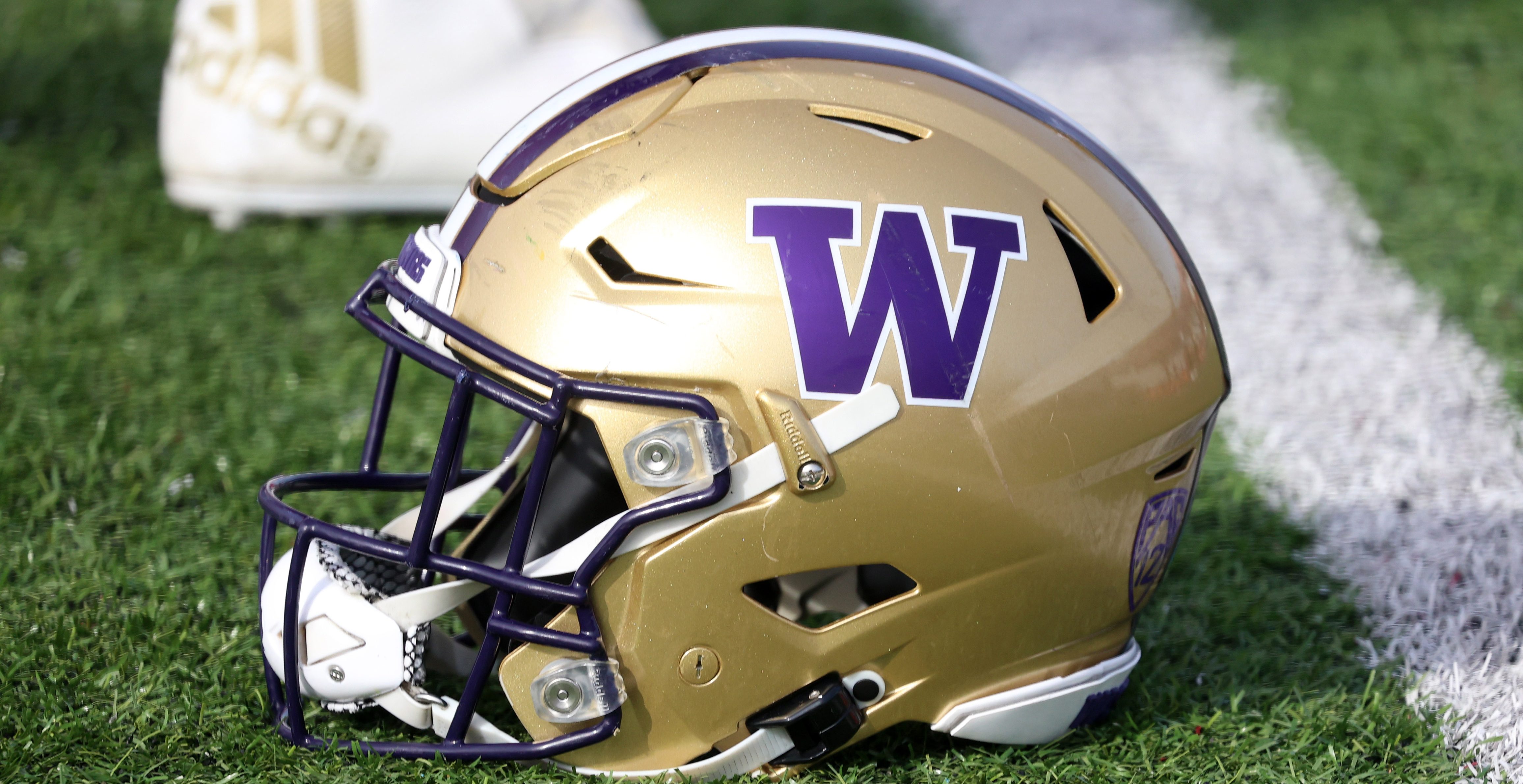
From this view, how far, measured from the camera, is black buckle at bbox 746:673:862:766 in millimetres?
1890

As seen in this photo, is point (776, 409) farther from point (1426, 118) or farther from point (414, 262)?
point (1426, 118)

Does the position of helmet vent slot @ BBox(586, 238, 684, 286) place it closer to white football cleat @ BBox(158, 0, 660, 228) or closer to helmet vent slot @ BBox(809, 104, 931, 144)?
helmet vent slot @ BBox(809, 104, 931, 144)

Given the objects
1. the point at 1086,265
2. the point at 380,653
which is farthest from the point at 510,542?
the point at 1086,265

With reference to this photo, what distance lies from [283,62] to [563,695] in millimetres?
2509

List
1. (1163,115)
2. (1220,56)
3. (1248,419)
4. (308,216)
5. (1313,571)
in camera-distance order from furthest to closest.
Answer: (1220,56) < (1163,115) < (308,216) < (1248,419) < (1313,571)

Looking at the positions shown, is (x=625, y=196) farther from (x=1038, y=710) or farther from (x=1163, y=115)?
(x=1163, y=115)

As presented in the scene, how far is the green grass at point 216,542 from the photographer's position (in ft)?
6.69

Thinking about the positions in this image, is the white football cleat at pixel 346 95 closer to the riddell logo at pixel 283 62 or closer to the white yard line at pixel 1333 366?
the riddell logo at pixel 283 62

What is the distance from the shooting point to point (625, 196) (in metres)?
1.76

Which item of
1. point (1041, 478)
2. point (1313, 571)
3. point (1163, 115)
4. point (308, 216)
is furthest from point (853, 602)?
point (1163, 115)

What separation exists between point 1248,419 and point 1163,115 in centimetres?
159

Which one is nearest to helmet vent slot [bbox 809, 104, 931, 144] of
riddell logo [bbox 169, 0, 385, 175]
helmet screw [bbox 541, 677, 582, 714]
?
helmet screw [bbox 541, 677, 582, 714]

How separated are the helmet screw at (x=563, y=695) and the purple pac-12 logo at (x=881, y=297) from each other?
1.76 feet

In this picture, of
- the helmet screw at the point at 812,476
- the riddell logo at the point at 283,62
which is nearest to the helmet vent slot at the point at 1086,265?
the helmet screw at the point at 812,476
